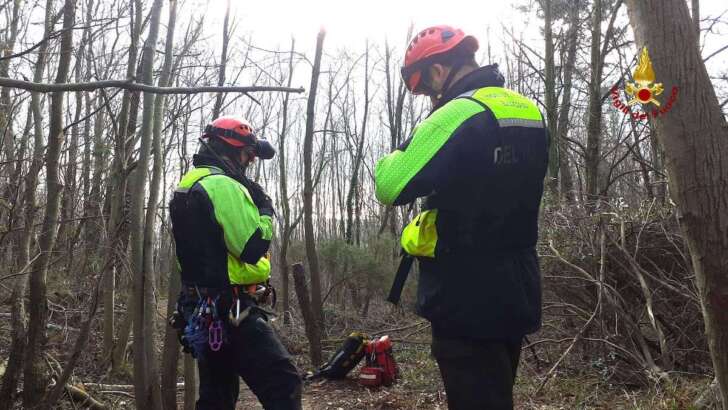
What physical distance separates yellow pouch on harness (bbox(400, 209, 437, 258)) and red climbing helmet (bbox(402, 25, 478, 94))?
2.10 ft

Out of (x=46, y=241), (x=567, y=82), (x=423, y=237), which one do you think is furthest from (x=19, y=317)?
(x=567, y=82)

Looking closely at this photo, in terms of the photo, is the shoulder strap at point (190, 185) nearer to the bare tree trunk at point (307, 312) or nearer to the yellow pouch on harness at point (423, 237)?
the yellow pouch on harness at point (423, 237)

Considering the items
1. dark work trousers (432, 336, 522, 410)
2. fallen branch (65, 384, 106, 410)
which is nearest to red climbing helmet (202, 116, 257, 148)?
dark work trousers (432, 336, 522, 410)

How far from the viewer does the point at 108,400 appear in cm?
→ 566

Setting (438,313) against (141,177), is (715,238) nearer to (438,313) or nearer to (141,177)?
(438,313)

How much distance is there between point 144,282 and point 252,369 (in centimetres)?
158

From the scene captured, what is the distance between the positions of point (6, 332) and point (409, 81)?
6302 millimetres

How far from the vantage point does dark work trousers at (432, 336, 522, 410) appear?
1.93 meters

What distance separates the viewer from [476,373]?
196cm

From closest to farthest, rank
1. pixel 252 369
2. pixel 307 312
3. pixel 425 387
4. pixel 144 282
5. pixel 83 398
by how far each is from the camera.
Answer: pixel 252 369, pixel 144 282, pixel 83 398, pixel 425 387, pixel 307 312

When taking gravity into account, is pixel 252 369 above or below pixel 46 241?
below

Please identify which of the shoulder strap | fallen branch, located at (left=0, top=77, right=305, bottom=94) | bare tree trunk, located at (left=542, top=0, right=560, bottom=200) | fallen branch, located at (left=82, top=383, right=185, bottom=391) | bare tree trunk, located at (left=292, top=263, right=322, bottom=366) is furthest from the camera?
bare tree trunk, located at (left=542, top=0, right=560, bottom=200)

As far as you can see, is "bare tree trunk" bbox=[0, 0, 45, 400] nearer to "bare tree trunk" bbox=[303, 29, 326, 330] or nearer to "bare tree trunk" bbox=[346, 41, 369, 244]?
"bare tree trunk" bbox=[303, 29, 326, 330]

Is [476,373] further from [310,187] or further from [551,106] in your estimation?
[551,106]
